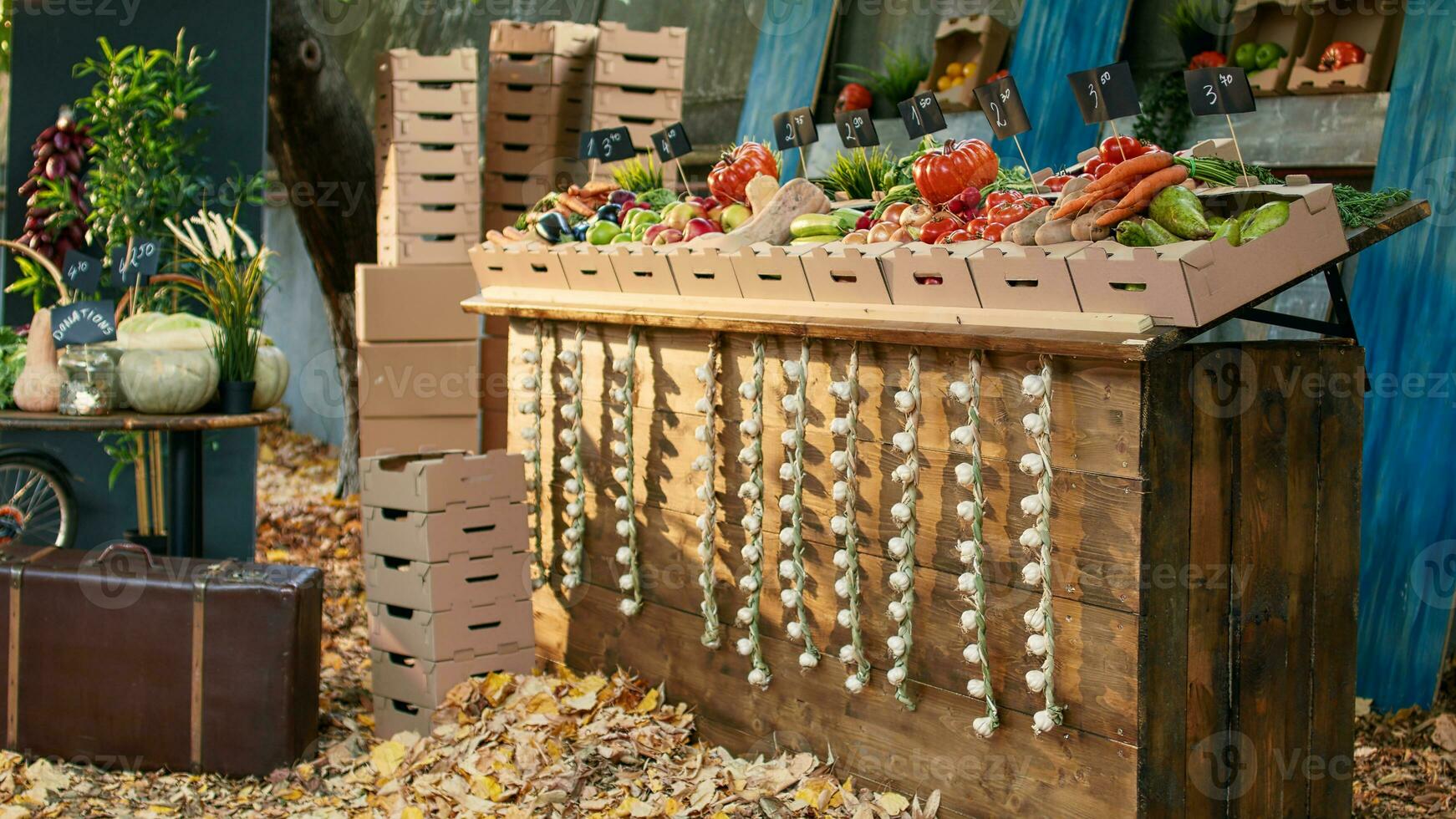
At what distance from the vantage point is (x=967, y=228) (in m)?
2.92

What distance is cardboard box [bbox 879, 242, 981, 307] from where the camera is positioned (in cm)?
272

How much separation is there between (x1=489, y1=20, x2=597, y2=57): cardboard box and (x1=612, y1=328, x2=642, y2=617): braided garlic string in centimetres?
259

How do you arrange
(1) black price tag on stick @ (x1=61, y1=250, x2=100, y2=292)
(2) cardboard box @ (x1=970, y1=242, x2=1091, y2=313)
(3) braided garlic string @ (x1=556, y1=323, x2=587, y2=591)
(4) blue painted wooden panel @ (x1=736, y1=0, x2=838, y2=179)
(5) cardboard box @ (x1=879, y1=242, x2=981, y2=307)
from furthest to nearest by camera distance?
(4) blue painted wooden panel @ (x1=736, y1=0, x2=838, y2=179), (1) black price tag on stick @ (x1=61, y1=250, x2=100, y2=292), (3) braided garlic string @ (x1=556, y1=323, x2=587, y2=591), (5) cardboard box @ (x1=879, y1=242, x2=981, y2=307), (2) cardboard box @ (x1=970, y1=242, x2=1091, y2=313)

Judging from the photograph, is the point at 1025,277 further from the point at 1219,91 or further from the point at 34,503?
the point at 34,503

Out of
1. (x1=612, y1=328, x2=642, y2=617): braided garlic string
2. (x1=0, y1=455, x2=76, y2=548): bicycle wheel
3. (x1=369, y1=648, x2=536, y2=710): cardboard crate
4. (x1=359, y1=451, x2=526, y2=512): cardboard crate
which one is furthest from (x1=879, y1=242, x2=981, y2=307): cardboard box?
(x1=0, y1=455, x2=76, y2=548): bicycle wheel

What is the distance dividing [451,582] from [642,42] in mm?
2819

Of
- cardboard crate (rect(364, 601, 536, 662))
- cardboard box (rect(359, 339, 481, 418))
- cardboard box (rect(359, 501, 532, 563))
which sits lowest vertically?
cardboard crate (rect(364, 601, 536, 662))

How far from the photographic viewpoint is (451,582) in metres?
3.77

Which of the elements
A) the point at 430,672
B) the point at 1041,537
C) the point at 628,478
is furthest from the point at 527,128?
the point at 1041,537

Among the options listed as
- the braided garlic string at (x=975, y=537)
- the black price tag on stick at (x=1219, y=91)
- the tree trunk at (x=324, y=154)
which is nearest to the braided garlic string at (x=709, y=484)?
the braided garlic string at (x=975, y=537)

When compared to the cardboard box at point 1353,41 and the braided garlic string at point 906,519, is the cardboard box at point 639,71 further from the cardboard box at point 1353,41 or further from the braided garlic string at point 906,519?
the braided garlic string at point 906,519

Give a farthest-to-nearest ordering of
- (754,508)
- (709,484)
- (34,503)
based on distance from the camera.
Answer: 1. (34,503)
2. (709,484)
3. (754,508)

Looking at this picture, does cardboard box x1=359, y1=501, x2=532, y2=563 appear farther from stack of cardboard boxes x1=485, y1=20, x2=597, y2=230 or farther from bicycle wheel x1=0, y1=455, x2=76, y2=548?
stack of cardboard boxes x1=485, y1=20, x2=597, y2=230

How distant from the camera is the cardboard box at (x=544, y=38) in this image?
5836mm
